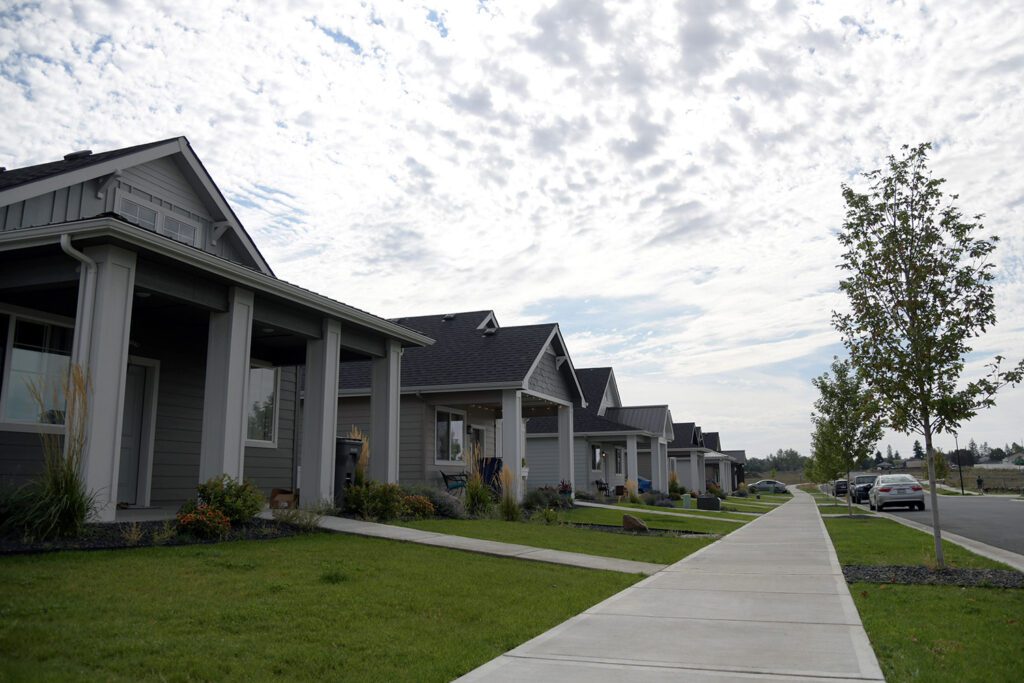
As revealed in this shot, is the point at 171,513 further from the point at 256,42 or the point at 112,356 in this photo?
the point at 256,42

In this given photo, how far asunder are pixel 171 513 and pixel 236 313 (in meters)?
3.42

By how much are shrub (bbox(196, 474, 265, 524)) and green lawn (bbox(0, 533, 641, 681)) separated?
121cm

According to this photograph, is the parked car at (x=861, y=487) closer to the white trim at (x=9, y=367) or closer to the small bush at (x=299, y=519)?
A: the small bush at (x=299, y=519)

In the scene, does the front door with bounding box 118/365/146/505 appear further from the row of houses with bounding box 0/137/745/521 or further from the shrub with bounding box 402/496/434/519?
the shrub with bounding box 402/496/434/519

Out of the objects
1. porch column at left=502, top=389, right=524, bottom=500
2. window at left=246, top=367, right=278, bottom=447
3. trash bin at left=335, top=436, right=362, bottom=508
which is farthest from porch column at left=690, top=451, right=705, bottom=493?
trash bin at left=335, top=436, right=362, bottom=508

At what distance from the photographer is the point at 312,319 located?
559 inches

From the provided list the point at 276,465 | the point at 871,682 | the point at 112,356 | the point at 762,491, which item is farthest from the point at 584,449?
the point at 762,491

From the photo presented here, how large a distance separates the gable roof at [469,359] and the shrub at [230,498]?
10.5m

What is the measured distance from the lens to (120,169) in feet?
46.5

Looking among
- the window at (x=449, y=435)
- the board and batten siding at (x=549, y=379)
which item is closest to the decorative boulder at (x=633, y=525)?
the board and batten siding at (x=549, y=379)

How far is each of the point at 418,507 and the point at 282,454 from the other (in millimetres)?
4128

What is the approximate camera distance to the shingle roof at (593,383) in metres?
36.1

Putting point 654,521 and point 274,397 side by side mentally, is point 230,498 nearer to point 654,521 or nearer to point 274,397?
point 274,397

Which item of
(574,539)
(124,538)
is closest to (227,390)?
(124,538)
